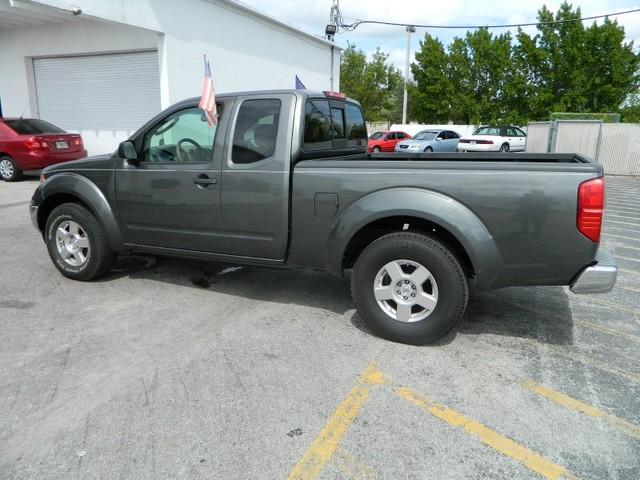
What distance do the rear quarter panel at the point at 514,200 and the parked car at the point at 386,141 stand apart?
2066 cm

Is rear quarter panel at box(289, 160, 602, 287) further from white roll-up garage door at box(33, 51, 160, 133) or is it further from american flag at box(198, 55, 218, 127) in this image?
white roll-up garage door at box(33, 51, 160, 133)

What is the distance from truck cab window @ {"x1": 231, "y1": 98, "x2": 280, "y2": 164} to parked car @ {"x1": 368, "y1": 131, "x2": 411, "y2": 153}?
66.1 feet

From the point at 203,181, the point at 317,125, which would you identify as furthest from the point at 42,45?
the point at 317,125

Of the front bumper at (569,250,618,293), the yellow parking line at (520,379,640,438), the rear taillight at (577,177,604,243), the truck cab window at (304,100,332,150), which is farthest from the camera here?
the truck cab window at (304,100,332,150)

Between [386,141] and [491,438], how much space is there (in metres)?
23.1

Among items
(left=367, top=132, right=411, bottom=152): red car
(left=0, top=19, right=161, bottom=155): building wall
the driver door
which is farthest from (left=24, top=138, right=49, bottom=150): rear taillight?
(left=367, top=132, right=411, bottom=152): red car

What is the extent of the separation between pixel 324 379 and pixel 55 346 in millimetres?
2006

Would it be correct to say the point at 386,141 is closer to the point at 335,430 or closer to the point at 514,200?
the point at 514,200

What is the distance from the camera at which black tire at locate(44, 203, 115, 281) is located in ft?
15.3

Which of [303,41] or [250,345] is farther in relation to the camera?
[303,41]

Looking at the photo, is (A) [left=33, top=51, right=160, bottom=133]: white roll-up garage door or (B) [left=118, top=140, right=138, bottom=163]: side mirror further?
(A) [left=33, top=51, right=160, bottom=133]: white roll-up garage door

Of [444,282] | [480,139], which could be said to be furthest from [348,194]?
[480,139]

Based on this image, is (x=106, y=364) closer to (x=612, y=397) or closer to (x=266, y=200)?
(x=266, y=200)

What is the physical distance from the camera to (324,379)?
121 inches
